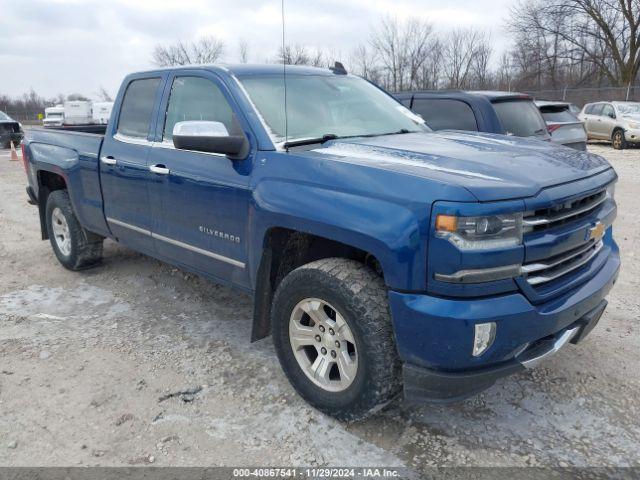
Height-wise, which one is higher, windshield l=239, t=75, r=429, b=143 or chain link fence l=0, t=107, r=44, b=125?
windshield l=239, t=75, r=429, b=143

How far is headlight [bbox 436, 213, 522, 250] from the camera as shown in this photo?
91.0 inches

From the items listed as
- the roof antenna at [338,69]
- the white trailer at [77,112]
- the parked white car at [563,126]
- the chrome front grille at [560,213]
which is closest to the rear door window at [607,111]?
the parked white car at [563,126]

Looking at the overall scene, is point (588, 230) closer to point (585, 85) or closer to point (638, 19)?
point (638, 19)

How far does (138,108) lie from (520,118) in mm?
4661

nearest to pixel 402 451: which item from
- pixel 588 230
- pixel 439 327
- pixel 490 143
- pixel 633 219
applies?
pixel 439 327

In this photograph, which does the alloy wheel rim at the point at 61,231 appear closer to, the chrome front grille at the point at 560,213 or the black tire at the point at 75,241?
the black tire at the point at 75,241

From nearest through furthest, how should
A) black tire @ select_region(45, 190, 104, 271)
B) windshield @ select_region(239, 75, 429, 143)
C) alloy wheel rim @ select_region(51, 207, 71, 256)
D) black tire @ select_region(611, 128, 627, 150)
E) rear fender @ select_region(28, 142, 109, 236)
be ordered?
windshield @ select_region(239, 75, 429, 143), rear fender @ select_region(28, 142, 109, 236), black tire @ select_region(45, 190, 104, 271), alloy wheel rim @ select_region(51, 207, 71, 256), black tire @ select_region(611, 128, 627, 150)

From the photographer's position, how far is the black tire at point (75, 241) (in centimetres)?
533

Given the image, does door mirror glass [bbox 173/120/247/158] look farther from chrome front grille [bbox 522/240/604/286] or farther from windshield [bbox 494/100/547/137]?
windshield [bbox 494/100/547/137]

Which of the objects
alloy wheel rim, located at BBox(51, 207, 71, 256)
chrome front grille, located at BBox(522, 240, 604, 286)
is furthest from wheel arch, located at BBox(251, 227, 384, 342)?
alloy wheel rim, located at BBox(51, 207, 71, 256)

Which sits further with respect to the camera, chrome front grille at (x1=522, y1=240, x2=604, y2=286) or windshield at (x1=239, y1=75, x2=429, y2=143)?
windshield at (x1=239, y1=75, x2=429, y2=143)

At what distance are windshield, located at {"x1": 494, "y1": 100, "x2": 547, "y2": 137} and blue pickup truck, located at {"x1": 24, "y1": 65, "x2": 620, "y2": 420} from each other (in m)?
2.90

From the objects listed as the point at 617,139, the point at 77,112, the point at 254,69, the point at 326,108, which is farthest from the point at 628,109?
the point at 77,112

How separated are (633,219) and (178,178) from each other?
20.7 ft
